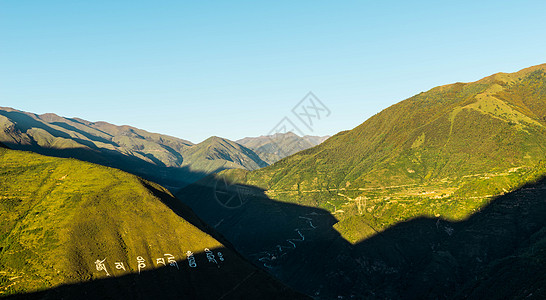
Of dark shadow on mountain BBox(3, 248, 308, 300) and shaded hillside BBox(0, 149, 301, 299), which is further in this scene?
shaded hillside BBox(0, 149, 301, 299)

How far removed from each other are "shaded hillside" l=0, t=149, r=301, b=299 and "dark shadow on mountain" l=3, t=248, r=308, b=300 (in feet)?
A: 0.99

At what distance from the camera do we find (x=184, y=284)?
4589 inches

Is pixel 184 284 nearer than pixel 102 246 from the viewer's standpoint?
Yes

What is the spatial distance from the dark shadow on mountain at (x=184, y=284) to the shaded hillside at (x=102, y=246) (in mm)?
303

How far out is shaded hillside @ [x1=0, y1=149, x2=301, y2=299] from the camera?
10538cm

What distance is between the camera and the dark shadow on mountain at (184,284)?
10325 centimetres

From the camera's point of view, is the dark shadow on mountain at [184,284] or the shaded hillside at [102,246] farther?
the shaded hillside at [102,246]

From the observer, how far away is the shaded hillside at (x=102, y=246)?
346 ft

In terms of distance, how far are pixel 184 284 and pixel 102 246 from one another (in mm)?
30959

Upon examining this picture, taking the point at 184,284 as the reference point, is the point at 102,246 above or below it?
above

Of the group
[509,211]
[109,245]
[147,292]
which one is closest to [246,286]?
[147,292]

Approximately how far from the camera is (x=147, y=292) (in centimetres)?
10962

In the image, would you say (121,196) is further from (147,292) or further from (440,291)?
(440,291)

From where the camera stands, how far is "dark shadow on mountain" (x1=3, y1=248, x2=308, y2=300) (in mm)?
103250
